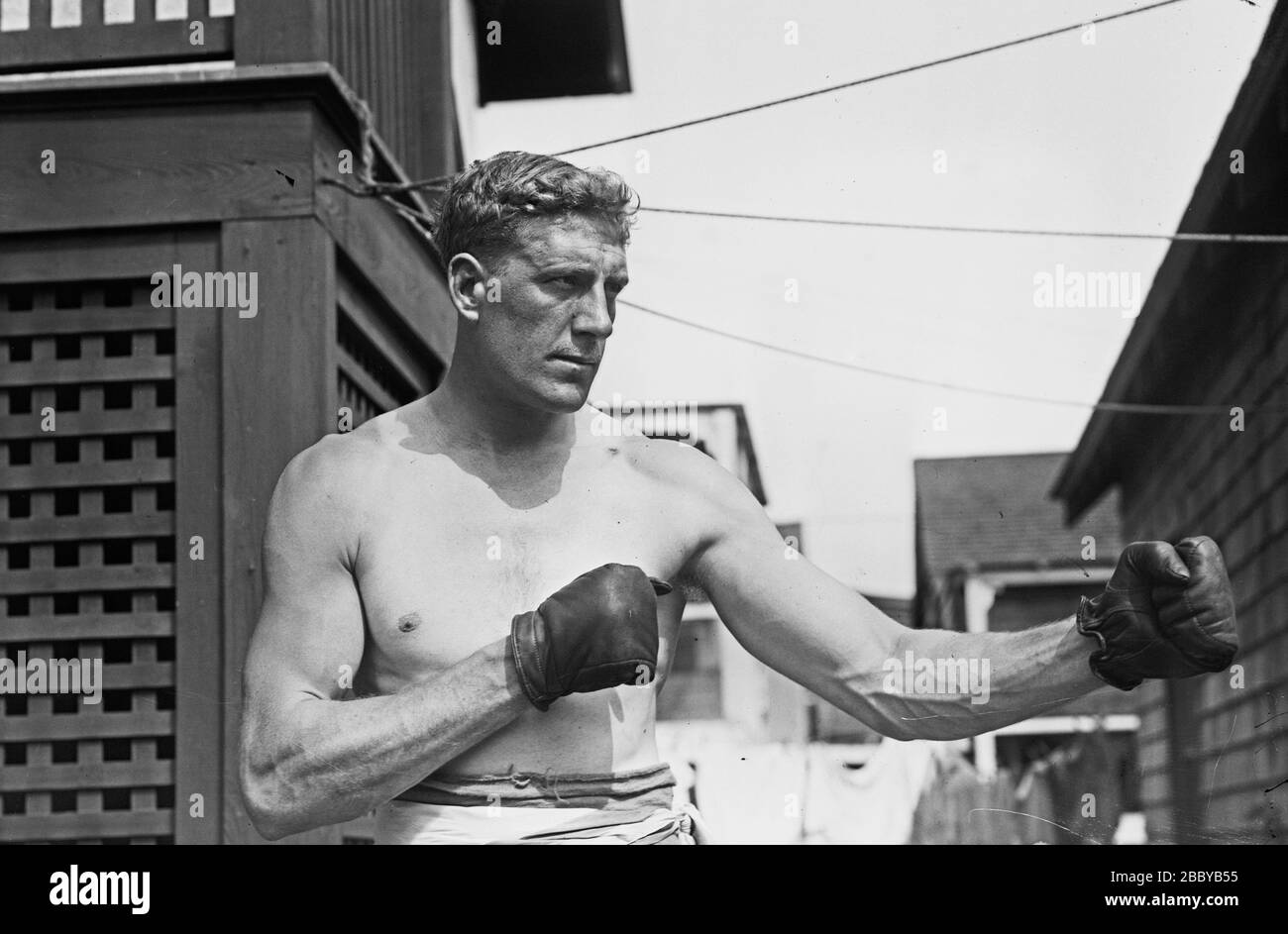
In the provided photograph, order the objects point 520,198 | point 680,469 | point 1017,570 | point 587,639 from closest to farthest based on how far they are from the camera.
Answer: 1. point 587,639
2. point 520,198
3. point 680,469
4. point 1017,570

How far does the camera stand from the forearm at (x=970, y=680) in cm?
186

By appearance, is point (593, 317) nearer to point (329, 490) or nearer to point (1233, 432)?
point (329, 490)

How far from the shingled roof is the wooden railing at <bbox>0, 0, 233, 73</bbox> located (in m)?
5.25

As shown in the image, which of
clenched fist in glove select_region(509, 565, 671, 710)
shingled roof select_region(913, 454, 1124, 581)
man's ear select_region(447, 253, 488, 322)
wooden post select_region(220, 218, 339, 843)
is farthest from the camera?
shingled roof select_region(913, 454, 1124, 581)

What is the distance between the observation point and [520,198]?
6.31 ft

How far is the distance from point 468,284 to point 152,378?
86 cm

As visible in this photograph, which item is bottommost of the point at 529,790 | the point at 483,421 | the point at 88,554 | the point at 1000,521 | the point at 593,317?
the point at 529,790

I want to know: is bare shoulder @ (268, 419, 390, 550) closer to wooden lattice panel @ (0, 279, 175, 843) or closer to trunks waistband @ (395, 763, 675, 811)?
trunks waistband @ (395, 763, 675, 811)

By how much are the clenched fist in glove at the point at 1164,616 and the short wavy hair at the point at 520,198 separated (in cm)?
69

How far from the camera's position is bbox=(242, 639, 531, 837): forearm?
1739 millimetres

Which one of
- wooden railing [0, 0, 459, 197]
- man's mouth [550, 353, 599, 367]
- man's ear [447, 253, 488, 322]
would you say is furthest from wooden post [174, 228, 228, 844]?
man's mouth [550, 353, 599, 367]

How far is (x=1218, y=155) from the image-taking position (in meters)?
3.22

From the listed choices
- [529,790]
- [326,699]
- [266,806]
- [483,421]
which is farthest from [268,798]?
[483,421]
